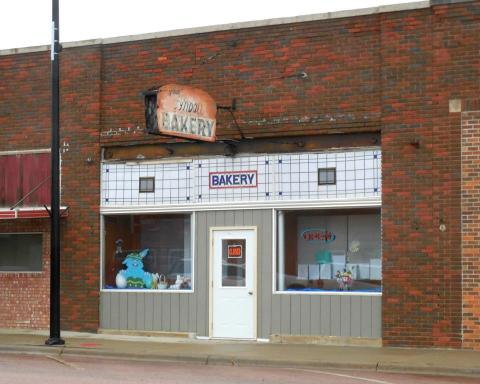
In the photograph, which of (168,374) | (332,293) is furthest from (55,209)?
(332,293)

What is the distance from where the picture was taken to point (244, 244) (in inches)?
693

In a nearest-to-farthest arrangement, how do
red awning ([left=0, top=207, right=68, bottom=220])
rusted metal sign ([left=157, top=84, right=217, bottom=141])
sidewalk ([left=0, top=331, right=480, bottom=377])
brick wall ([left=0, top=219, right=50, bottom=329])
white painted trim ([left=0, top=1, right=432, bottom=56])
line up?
sidewalk ([left=0, top=331, right=480, bottom=377])
rusted metal sign ([left=157, top=84, right=217, bottom=141])
white painted trim ([left=0, top=1, right=432, bottom=56])
red awning ([left=0, top=207, right=68, bottom=220])
brick wall ([left=0, top=219, right=50, bottom=329])

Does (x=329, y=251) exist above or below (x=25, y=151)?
below

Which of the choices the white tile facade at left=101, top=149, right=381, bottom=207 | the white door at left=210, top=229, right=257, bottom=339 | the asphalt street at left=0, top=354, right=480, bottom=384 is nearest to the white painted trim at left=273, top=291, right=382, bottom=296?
the white door at left=210, top=229, right=257, bottom=339

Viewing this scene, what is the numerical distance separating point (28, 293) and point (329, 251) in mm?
6909

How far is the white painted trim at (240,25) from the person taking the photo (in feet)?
53.6

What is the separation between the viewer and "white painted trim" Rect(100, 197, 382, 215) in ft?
54.6

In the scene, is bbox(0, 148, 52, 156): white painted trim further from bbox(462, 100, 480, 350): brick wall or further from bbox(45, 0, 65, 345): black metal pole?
bbox(462, 100, 480, 350): brick wall

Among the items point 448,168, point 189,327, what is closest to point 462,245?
point 448,168

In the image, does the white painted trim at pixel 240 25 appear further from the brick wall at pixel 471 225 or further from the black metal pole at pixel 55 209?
the brick wall at pixel 471 225

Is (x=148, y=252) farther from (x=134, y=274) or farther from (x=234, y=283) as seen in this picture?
(x=234, y=283)

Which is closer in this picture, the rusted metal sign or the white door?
the rusted metal sign

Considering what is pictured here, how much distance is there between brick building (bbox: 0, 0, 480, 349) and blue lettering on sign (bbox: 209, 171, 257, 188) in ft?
0.11

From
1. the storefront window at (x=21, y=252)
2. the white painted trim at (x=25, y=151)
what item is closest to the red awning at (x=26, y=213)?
the storefront window at (x=21, y=252)
